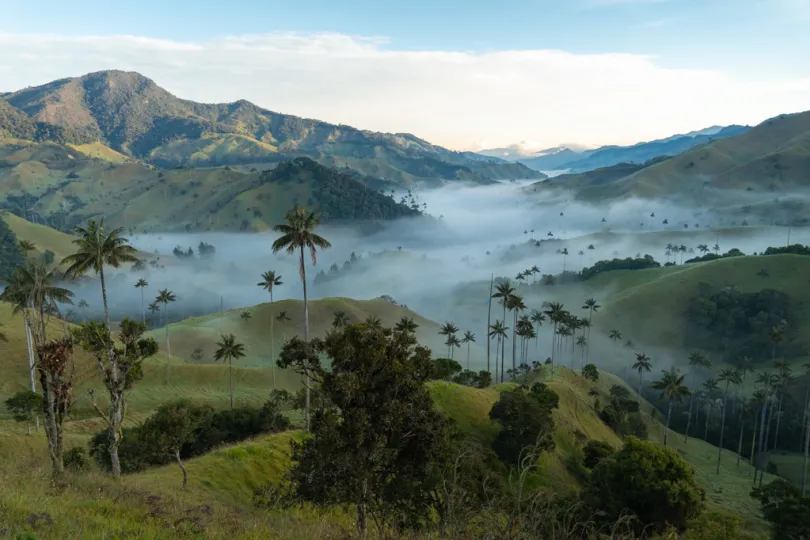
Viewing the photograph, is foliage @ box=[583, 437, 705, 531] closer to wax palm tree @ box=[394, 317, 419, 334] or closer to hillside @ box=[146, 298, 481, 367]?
wax palm tree @ box=[394, 317, 419, 334]

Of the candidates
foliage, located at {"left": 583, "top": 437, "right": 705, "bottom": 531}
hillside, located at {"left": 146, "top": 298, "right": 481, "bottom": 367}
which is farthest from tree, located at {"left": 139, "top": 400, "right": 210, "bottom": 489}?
hillside, located at {"left": 146, "top": 298, "right": 481, "bottom": 367}

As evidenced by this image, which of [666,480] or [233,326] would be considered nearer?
[666,480]

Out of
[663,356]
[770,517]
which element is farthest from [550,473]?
[663,356]

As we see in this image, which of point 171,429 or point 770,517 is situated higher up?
point 171,429

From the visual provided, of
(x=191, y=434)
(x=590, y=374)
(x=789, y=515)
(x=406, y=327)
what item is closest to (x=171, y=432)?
(x=191, y=434)

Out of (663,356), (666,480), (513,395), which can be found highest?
(513,395)

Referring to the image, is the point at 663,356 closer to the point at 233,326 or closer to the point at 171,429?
the point at 233,326
